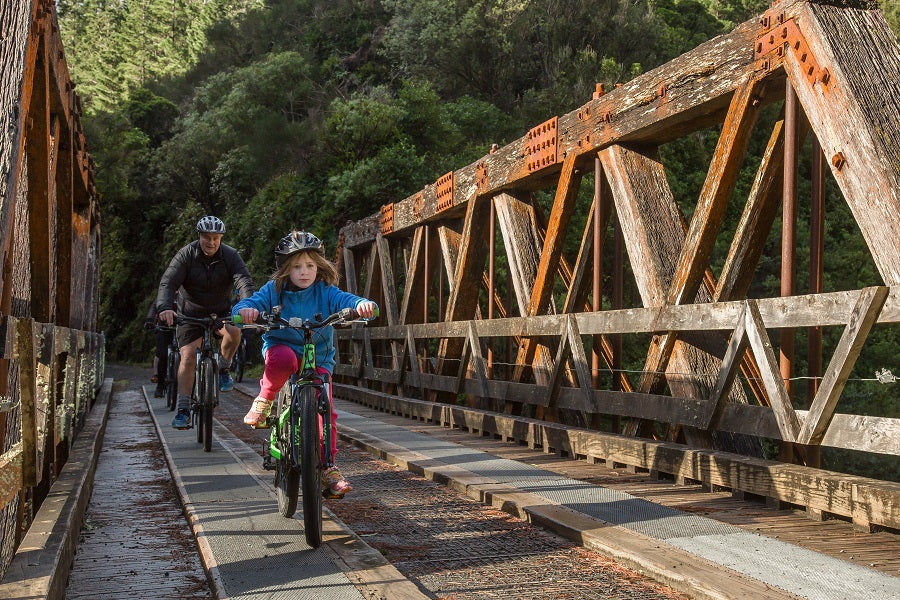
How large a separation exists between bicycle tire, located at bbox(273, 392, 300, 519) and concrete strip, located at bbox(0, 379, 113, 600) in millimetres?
978

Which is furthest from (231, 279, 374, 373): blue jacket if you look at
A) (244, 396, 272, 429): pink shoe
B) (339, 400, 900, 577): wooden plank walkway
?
(339, 400, 900, 577): wooden plank walkway

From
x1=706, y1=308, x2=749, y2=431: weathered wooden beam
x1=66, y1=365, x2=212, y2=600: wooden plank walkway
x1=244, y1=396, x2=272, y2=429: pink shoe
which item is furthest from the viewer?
x1=706, y1=308, x2=749, y2=431: weathered wooden beam

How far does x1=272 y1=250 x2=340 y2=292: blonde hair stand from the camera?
5336 mm

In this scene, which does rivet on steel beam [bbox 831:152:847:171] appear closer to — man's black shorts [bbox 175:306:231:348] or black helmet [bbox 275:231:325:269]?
black helmet [bbox 275:231:325:269]

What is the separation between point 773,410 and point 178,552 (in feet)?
10.2

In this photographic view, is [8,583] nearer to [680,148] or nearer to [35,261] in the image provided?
[35,261]

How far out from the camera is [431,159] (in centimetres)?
2589

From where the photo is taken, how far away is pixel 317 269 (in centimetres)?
545

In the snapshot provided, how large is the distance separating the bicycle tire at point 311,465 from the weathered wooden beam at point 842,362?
2370 millimetres

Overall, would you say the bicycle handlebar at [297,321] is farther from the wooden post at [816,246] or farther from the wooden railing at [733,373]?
the wooden post at [816,246]

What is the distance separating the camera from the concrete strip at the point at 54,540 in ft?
10.8

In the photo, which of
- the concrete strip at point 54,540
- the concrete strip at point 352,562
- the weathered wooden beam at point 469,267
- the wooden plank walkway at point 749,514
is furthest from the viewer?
the weathered wooden beam at point 469,267

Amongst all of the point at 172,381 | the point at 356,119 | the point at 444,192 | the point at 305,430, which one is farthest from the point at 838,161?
the point at 356,119

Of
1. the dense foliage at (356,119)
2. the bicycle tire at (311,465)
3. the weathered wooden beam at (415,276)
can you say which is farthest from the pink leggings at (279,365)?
the dense foliage at (356,119)
